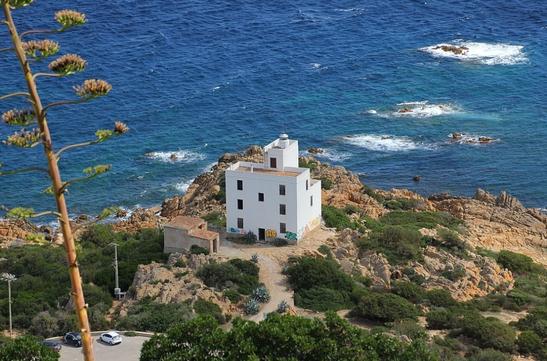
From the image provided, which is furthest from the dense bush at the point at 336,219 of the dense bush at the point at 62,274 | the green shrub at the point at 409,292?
the dense bush at the point at 62,274

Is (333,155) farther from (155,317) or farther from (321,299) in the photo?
(155,317)

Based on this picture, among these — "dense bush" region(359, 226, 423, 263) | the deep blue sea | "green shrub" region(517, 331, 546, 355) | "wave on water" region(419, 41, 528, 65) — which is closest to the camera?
"green shrub" region(517, 331, 546, 355)

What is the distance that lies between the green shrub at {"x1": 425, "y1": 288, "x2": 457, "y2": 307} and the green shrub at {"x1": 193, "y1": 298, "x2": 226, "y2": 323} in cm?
1259

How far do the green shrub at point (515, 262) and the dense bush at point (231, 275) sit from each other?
63.1ft

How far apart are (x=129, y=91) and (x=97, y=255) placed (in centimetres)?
4926

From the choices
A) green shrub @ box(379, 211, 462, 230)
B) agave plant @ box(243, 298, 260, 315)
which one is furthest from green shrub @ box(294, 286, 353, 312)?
green shrub @ box(379, 211, 462, 230)

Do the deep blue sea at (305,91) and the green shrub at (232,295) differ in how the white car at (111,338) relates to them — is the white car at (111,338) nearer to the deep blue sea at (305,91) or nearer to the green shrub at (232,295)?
the green shrub at (232,295)

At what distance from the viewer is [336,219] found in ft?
221

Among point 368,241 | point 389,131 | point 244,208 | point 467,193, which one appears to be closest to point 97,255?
point 244,208

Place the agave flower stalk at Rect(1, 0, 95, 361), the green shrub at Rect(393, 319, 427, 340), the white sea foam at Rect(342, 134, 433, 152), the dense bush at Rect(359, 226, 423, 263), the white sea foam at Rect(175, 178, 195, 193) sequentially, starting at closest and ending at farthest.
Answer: the agave flower stalk at Rect(1, 0, 95, 361)
the green shrub at Rect(393, 319, 427, 340)
the dense bush at Rect(359, 226, 423, 263)
the white sea foam at Rect(175, 178, 195, 193)
the white sea foam at Rect(342, 134, 433, 152)

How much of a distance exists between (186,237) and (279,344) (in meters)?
27.7

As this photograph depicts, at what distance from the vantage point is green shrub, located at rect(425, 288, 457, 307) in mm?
57531

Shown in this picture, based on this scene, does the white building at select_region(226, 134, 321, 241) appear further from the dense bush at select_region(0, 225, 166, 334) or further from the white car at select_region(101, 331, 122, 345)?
the white car at select_region(101, 331, 122, 345)

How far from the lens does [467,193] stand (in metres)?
88.5
